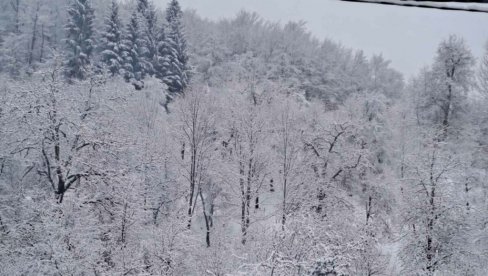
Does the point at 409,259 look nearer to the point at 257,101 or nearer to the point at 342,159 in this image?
the point at 342,159

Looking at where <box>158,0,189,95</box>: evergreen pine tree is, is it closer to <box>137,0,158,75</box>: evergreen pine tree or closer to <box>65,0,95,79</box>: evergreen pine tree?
<box>137,0,158,75</box>: evergreen pine tree

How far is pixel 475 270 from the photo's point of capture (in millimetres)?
17094

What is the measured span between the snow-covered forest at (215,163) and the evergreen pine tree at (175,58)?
0.60 feet

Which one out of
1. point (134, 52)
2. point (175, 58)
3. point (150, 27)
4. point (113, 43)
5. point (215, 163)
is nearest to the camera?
point (215, 163)

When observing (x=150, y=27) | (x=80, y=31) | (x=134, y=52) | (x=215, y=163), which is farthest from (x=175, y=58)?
(x=215, y=163)

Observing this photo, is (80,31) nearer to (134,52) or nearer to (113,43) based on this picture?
(113,43)

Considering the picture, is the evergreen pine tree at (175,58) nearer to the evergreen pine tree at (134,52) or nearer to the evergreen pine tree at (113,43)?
the evergreen pine tree at (134,52)

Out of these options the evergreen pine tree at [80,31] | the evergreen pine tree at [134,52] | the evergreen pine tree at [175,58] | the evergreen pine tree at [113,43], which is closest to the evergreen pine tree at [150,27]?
the evergreen pine tree at [134,52]

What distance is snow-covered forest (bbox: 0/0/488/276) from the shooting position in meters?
15.2

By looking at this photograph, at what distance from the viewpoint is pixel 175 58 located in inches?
1874

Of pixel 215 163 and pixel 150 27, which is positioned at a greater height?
pixel 150 27

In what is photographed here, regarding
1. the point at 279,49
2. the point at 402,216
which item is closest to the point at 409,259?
the point at 402,216

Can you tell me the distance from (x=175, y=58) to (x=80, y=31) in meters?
12.4

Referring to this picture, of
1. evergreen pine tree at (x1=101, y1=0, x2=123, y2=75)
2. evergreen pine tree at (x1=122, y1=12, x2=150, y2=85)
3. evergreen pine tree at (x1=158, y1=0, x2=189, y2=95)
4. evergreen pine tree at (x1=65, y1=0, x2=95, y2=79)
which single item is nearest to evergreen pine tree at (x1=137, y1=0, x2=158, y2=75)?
evergreen pine tree at (x1=122, y1=12, x2=150, y2=85)
